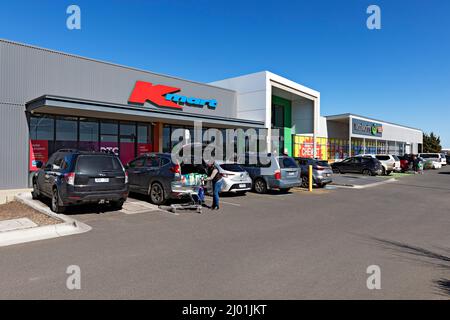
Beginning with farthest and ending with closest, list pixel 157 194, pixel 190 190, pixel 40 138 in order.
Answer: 1. pixel 40 138
2. pixel 157 194
3. pixel 190 190

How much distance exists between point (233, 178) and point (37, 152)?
9523mm

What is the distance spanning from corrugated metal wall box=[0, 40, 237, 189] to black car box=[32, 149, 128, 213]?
232 inches

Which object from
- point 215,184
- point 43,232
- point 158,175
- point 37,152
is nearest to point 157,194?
point 158,175

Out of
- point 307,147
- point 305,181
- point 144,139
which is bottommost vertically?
point 305,181

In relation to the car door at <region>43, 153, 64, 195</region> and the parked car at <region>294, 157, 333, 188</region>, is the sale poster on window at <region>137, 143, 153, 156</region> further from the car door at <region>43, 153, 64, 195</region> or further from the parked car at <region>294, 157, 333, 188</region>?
the parked car at <region>294, 157, 333, 188</region>

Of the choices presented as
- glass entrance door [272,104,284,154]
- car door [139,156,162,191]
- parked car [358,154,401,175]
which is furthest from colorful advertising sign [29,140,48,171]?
parked car [358,154,401,175]

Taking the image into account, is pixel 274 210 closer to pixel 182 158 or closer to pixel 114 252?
Result: pixel 182 158

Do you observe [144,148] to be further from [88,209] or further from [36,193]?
[88,209]

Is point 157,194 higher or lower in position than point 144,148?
lower

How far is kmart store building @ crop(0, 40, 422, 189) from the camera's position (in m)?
13.9

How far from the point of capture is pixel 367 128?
41750 mm
